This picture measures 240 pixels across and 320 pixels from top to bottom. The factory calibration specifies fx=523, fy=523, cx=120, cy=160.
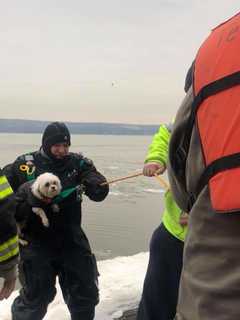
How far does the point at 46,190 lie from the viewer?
14.5ft

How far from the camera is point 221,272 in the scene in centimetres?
127

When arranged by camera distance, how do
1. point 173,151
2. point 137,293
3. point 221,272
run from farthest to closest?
point 137,293
point 173,151
point 221,272

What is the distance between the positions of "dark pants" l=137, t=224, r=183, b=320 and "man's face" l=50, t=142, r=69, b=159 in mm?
1674

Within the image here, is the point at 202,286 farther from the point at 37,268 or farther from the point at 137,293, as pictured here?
the point at 137,293

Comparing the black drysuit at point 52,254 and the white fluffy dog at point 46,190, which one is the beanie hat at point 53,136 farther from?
the white fluffy dog at point 46,190

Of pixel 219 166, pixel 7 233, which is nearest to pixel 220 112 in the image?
pixel 219 166

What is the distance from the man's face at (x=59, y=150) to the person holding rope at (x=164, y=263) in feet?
5.07

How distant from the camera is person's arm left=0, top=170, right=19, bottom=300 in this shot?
9.32ft

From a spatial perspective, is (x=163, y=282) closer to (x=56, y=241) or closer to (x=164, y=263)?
(x=164, y=263)

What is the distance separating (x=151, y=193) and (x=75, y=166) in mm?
13843

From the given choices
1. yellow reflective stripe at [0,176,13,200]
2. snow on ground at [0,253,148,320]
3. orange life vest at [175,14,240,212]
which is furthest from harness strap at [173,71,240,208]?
snow on ground at [0,253,148,320]

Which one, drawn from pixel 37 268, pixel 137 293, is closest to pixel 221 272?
pixel 37 268

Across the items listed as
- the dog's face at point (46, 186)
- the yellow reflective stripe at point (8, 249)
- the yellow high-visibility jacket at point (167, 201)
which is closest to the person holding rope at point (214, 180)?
the yellow reflective stripe at point (8, 249)

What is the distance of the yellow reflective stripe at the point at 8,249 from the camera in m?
2.92
